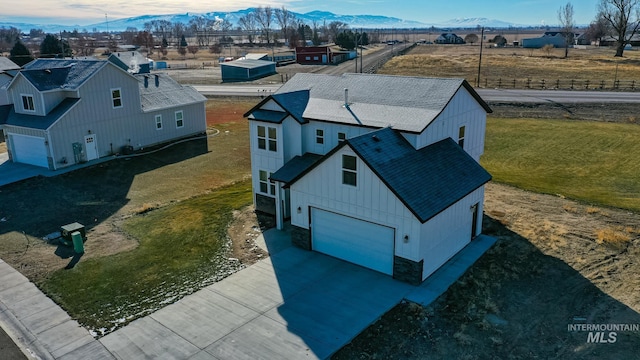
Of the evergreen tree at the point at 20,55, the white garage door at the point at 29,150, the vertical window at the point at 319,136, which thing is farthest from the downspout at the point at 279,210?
the evergreen tree at the point at 20,55

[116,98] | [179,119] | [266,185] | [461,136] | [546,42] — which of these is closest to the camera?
[461,136]

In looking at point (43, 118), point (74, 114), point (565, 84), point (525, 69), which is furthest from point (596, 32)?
point (43, 118)

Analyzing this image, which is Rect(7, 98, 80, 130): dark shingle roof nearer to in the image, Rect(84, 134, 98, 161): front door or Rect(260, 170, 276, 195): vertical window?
Rect(84, 134, 98, 161): front door

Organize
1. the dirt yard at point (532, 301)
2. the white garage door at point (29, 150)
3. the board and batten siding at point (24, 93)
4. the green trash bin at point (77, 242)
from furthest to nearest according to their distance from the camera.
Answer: the board and batten siding at point (24, 93) < the white garage door at point (29, 150) < the green trash bin at point (77, 242) < the dirt yard at point (532, 301)

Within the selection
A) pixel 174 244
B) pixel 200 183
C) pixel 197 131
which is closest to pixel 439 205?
pixel 174 244

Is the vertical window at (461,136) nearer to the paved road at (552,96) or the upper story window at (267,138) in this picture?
the upper story window at (267,138)

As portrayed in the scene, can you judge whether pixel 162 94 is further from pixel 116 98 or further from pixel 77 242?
pixel 77 242
